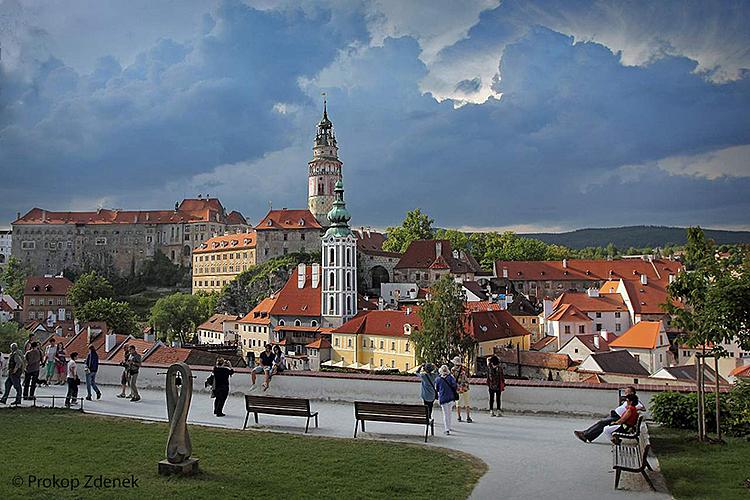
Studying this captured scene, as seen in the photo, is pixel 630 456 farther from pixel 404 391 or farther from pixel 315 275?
pixel 315 275

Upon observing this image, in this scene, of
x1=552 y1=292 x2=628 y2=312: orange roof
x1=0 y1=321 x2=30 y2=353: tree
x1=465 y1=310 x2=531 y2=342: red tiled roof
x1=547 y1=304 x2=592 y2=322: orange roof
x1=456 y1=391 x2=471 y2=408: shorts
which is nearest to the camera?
x1=456 y1=391 x2=471 y2=408: shorts

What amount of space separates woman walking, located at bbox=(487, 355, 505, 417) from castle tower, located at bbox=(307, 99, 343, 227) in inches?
3193

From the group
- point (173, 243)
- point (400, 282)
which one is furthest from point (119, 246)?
point (400, 282)

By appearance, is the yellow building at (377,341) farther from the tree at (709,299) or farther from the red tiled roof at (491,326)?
the tree at (709,299)

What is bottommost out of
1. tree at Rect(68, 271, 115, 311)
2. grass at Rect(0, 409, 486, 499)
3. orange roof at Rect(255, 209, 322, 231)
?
grass at Rect(0, 409, 486, 499)

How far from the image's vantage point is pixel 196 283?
99.0 meters

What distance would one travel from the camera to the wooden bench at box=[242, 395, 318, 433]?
11.4 m

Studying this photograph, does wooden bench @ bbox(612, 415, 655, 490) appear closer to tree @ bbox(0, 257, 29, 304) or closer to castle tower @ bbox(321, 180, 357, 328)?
castle tower @ bbox(321, 180, 357, 328)

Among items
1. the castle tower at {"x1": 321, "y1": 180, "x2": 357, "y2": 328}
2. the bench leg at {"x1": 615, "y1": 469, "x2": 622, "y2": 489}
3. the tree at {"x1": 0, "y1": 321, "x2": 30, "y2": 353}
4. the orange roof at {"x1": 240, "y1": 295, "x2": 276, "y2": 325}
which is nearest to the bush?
the bench leg at {"x1": 615, "y1": 469, "x2": 622, "y2": 489}

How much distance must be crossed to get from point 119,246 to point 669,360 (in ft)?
283

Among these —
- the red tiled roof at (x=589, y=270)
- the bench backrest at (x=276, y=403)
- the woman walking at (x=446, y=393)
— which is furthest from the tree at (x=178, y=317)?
the woman walking at (x=446, y=393)

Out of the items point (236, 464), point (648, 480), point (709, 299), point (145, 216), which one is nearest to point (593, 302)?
point (709, 299)

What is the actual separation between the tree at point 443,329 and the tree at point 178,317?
127ft

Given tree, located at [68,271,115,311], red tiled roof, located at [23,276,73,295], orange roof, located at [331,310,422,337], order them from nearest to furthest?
1. orange roof, located at [331,310,422,337]
2. tree, located at [68,271,115,311]
3. red tiled roof, located at [23,276,73,295]
